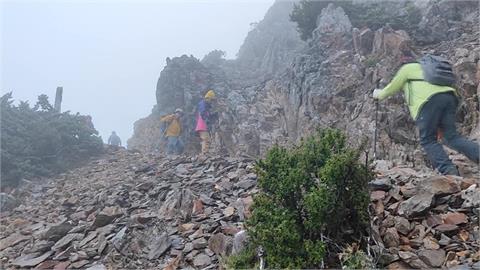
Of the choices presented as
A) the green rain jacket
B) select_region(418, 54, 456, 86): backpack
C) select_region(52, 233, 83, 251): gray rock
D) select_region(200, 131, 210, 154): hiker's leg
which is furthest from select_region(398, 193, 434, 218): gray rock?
select_region(200, 131, 210, 154): hiker's leg

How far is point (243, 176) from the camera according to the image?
8.12 metres

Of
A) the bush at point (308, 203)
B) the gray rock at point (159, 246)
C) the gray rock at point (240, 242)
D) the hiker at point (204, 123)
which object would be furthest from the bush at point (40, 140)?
the bush at point (308, 203)

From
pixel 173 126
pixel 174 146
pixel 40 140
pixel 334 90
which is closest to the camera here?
pixel 334 90

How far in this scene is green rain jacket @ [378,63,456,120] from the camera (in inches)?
206

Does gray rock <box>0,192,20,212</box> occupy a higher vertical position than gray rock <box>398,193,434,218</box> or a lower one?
lower

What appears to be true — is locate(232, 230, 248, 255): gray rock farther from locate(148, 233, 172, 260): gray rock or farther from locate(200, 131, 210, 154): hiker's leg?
locate(200, 131, 210, 154): hiker's leg

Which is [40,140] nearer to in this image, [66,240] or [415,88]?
[66,240]

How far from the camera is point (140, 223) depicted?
6.41m

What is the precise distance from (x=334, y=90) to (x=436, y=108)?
8.20m

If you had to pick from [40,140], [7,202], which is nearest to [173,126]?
[40,140]

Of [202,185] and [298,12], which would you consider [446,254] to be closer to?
[202,185]

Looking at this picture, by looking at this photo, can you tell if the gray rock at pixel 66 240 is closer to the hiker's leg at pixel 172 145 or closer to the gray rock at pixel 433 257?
the gray rock at pixel 433 257

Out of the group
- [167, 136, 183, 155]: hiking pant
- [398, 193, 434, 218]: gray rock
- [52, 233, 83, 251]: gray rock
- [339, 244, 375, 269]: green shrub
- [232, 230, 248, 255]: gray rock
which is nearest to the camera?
[339, 244, 375, 269]: green shrub

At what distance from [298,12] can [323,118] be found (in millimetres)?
9660
